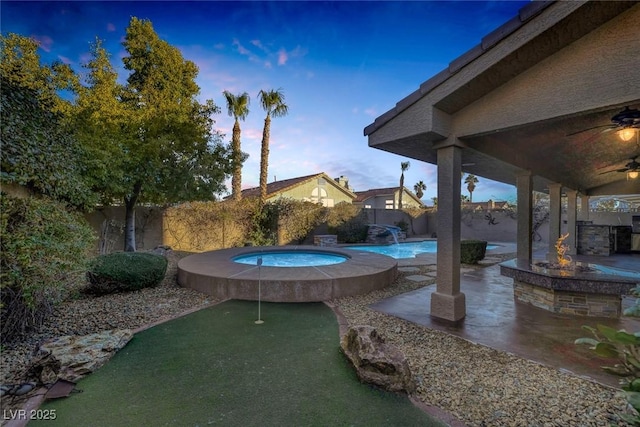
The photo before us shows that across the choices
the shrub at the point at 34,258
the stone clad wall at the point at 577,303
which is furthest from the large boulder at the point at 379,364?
the shrub at the point at 34,258

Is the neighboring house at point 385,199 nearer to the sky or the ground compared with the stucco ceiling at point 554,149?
nearer to the sky

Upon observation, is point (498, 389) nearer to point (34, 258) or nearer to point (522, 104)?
point (522, 104)

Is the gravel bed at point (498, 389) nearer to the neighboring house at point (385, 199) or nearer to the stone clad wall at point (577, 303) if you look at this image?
the stone clad wall at point (577, 303)

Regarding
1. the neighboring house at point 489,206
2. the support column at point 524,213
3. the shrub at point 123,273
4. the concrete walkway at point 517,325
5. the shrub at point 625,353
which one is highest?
the neighboring house at point 489,206

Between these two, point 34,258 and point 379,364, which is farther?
point 34,258

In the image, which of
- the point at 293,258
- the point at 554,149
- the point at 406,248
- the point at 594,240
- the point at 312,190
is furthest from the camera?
the point at 312,190

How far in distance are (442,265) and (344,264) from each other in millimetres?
3518

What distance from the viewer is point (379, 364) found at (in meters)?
3.40

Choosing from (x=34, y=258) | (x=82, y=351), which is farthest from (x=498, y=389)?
(x=34, y=258)

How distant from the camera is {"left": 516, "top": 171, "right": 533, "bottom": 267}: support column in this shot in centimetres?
784

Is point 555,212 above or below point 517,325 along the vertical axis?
above

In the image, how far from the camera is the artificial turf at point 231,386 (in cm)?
284

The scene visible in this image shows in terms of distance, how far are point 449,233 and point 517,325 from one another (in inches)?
75.0

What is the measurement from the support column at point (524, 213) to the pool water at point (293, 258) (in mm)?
5332
